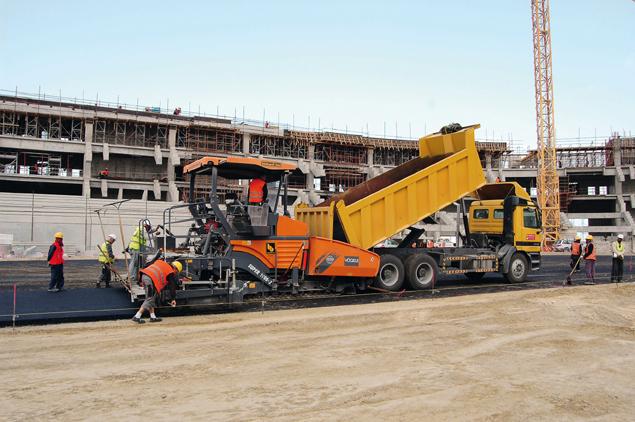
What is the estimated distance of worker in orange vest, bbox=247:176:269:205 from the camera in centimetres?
1060

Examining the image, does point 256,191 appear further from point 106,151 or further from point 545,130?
point 545,130

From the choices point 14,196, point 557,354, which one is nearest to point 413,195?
point 557,354

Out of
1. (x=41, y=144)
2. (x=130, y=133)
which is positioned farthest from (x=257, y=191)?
(x=130, y=133)

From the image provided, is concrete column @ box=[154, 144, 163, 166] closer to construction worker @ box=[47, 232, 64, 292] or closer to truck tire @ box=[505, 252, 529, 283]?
construction worker @ box=[47, 232, 64, 292]

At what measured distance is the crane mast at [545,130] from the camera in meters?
51.6

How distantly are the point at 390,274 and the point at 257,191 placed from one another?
4.11 meters

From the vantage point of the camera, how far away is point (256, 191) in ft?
35.1

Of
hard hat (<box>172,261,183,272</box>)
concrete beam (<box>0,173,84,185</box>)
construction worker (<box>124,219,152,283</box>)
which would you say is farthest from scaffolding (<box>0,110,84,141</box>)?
hard hat (<box>172,261,183,272</box>)

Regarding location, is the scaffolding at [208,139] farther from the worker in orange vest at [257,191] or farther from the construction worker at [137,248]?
the worker in orange vest at [257,191]

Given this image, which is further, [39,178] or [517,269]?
[39,178]

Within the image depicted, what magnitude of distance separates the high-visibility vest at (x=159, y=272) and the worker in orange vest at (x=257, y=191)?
92.7 inches

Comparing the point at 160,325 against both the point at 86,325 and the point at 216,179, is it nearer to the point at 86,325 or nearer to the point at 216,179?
the point at 86,325

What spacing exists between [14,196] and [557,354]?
34.8 metres

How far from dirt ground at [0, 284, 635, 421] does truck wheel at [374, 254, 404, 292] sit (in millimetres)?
2559
